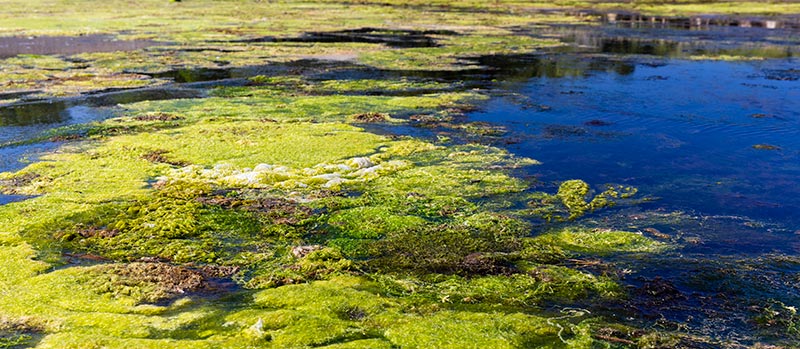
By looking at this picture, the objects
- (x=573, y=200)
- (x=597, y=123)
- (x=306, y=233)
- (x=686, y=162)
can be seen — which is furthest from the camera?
(x=597, y=123)

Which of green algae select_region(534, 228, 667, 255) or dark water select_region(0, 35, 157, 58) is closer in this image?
green algae select_region(534, 228, 667, 255)

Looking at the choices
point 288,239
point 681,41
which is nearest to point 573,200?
point 288,239

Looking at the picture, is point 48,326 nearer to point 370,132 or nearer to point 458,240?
point 458,240

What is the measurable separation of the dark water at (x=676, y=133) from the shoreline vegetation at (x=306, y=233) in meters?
1.20

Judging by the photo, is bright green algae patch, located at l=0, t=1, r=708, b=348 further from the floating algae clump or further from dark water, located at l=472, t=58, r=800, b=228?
dark water, located at l=472, t=58, r=800, b=228

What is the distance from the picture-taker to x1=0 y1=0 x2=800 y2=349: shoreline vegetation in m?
8.98

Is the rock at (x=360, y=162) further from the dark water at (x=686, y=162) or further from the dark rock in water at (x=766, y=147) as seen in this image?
the dark rock in water at (x=766, y=147)

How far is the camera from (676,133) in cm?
2077

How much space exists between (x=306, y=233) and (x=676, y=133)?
44.0ft

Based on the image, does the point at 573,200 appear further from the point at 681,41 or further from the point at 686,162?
the point at 681,41

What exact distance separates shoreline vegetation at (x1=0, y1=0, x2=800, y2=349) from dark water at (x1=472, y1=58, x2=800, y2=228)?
120cm

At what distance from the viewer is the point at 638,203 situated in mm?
14438

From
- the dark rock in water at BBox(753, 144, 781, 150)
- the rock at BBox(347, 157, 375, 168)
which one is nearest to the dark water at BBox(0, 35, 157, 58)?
the rock at BBox(347, 157, 375, 168)

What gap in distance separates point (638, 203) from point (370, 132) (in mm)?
8970
